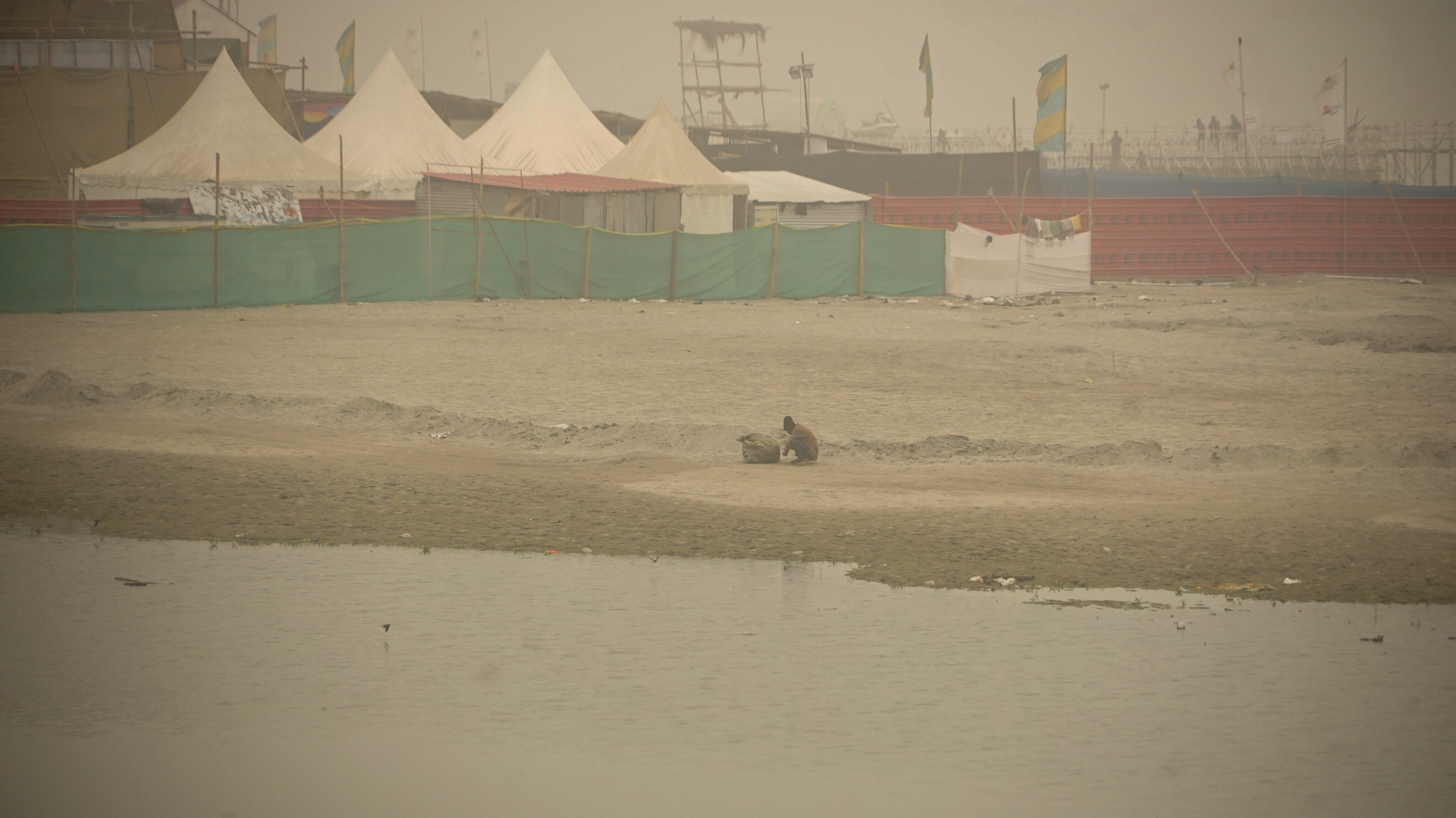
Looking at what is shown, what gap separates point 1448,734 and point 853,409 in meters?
8.89

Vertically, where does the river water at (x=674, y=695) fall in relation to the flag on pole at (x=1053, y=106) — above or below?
below

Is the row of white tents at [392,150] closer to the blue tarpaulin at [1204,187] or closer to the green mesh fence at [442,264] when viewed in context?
the green mesh fence at [442,264]

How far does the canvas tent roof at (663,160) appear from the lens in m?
38.2

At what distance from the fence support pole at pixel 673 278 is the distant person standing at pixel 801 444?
18017mm

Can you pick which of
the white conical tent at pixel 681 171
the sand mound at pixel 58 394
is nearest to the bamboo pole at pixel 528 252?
the white conical tent at pixel 681 171

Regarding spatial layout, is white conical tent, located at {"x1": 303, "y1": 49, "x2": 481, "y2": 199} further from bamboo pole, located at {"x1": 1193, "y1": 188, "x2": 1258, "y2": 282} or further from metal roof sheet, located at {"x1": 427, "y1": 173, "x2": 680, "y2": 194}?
bamboo pole, located at {"x1": 1193, "y1": 188, "x2": 1258, "y2": 282}

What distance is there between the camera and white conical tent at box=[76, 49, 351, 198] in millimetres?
33094

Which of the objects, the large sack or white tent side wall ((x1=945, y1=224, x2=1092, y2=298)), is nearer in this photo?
the large sack

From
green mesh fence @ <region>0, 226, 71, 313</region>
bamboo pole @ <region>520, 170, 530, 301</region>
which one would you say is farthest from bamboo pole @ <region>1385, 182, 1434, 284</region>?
green mesh fence @ <region>0, 226, 71, 313</region>

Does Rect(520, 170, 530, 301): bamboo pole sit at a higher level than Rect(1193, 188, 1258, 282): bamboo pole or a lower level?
lower

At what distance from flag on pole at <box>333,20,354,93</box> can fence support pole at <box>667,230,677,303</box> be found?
31.9 metres

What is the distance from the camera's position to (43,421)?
502 inches

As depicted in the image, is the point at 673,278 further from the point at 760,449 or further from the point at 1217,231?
the point at 1217,231

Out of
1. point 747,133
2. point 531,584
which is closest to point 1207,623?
point 531,584
